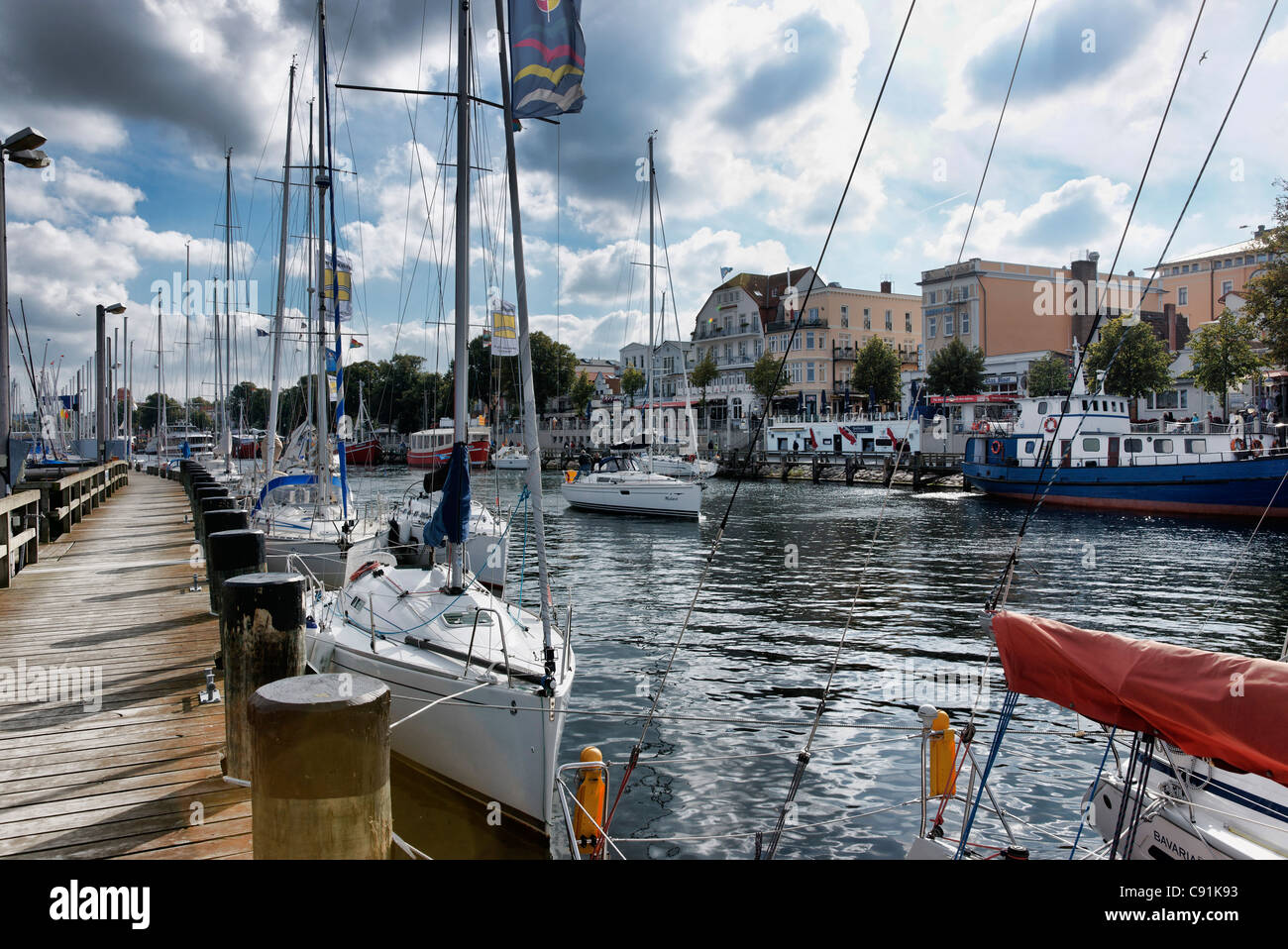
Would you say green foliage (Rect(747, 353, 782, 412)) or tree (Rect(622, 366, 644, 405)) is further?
tree (Rect(622, 366, 644, 405))

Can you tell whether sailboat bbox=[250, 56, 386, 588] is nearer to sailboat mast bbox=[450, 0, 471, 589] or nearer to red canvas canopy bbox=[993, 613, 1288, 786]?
sailboat mast bbox=[450, 0, 471, 589]

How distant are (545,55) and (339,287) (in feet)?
51.7

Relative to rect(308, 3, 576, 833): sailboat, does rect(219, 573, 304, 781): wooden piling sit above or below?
above

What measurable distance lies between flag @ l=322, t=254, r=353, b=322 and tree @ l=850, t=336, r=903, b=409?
55514mm

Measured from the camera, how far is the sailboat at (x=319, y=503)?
1836 centimetres

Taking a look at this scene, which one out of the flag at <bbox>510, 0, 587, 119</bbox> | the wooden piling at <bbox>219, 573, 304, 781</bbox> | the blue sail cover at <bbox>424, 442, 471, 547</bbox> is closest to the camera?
the wooden piling at <bbox>219, 573, 304, 781</bbox>

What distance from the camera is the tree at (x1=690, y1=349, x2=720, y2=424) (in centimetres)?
8712

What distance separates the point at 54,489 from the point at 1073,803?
20.5 metres

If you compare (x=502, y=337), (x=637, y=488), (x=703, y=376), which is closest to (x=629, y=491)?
(x=637, y=488)

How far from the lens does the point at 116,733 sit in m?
6.78

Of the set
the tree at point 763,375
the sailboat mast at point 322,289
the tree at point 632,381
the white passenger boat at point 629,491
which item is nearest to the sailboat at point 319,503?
the sailboat mast at point 322,289

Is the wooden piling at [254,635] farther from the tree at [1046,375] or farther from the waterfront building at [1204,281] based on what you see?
the waterfront building at [1204,281]

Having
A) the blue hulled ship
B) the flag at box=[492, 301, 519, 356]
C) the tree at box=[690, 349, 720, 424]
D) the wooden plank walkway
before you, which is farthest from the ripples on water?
the tree at box=[690, 349, 720, 424]
